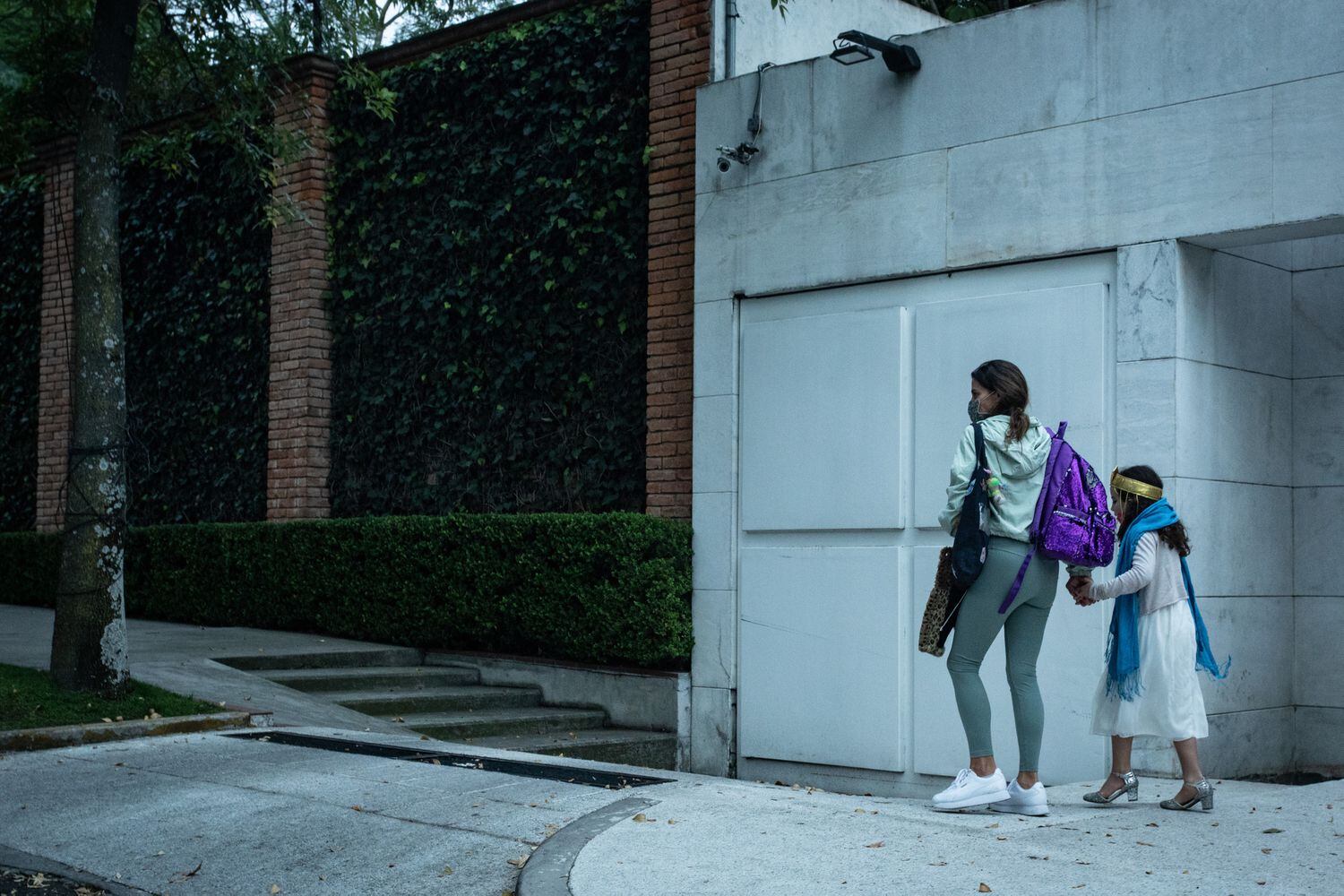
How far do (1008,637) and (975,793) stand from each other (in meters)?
0.73

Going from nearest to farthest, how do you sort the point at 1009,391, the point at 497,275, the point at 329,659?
1. the point at 1009,391
2. the point at 329,659
3. the point at 497,275

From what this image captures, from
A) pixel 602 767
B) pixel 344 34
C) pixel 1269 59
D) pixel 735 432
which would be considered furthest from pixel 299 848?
pixel 344 34

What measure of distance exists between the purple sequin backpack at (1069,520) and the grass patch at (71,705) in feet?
18.0

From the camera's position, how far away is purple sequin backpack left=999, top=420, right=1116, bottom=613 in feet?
21.4

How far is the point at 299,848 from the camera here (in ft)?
20.4

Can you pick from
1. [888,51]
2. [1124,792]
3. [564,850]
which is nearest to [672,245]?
[888,51]

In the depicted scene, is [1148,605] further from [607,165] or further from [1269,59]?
[607,165]

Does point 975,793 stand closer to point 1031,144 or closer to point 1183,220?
point 1183,220

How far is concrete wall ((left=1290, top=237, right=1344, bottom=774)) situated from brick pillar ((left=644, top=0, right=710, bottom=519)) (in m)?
4.30

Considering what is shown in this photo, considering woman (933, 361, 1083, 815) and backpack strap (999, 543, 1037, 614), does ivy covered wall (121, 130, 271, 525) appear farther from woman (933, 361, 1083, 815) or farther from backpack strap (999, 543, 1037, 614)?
backpack strap (999, 543, 1037, 614)

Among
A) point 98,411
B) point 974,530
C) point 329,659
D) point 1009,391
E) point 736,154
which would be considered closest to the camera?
point 974,530

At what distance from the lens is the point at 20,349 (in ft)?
59.2

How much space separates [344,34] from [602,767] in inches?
291

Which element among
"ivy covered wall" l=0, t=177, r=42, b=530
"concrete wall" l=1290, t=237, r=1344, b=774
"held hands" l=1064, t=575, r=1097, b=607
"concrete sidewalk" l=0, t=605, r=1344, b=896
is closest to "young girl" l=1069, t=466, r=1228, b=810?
"held hands" l=1064, t=575, r=1097, b=607
